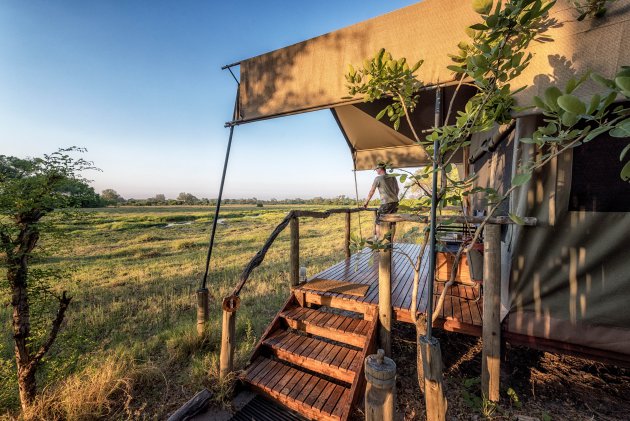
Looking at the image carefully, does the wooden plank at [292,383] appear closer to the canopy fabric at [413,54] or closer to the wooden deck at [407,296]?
the wooden deck at [407,296]

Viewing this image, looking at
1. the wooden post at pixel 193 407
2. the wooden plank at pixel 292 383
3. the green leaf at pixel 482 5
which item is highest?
the green leaf at pixel 482 5

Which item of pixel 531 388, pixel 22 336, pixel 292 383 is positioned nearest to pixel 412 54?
pixel 292 383

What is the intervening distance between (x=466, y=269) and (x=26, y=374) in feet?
18.1

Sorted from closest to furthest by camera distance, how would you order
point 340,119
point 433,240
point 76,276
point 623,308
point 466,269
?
point 433,240, point 623,308, point 466,269, point 340,119, point 76,276

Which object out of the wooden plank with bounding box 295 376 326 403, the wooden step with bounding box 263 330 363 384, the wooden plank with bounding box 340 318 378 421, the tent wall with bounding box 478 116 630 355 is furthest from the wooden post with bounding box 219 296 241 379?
the tent wall with bounding box 478 116 630 355

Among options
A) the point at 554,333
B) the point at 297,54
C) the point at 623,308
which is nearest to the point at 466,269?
the point at 554,333

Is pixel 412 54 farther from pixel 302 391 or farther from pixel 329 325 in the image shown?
pixel 302 391

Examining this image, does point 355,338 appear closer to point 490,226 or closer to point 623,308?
point 490,226

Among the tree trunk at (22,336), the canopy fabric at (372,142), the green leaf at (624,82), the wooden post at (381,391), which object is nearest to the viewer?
the green leaf at (624,82)

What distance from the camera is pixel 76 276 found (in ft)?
28.9

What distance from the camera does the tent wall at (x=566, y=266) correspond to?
2166mm

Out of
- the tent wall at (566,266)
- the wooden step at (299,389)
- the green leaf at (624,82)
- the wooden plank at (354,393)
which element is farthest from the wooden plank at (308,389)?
the green leaf at (624,82)

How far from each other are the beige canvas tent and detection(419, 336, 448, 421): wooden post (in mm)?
1204

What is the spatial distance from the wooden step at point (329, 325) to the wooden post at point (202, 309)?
125 cm
